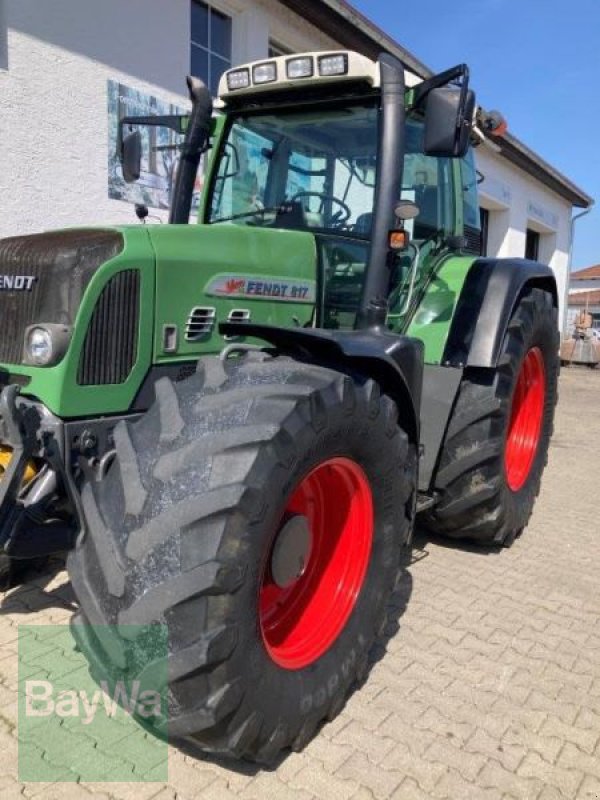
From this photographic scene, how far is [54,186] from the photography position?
5.67m

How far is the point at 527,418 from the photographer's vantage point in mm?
4352

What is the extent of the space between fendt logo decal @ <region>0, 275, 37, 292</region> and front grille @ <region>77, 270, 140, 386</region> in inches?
11.6

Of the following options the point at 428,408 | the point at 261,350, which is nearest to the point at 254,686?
the point at 261,350

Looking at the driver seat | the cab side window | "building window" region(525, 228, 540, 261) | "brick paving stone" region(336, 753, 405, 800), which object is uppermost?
"building window" region(525, 228, 540, 261)

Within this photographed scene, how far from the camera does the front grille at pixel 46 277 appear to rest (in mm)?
2240

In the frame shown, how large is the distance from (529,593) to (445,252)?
1.82 m

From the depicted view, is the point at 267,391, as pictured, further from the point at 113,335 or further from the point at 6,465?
the point at 6,465

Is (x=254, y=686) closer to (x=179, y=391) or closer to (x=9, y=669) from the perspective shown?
(x=179, y=391)

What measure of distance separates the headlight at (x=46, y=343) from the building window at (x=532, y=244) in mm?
18384

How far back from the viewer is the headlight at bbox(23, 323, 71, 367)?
217cm

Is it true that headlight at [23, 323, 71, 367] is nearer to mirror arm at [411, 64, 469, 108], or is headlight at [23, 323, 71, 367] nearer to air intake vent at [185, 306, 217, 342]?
air intake vent at [185, 306, 217, 342]

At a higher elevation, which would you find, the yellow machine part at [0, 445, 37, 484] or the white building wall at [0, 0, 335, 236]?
the white building wall at [0, 0, 335, 236]

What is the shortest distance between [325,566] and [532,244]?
1856cm

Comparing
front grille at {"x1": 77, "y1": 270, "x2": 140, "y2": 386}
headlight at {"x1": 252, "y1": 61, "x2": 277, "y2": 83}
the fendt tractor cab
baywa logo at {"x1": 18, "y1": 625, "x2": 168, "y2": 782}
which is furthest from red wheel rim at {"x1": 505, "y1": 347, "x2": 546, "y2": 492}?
baywa logo at {"x1": 18, "y1": 625, "x2": 168, "y2": 782}
